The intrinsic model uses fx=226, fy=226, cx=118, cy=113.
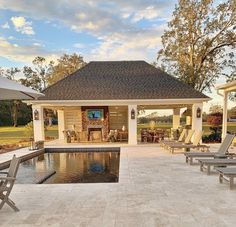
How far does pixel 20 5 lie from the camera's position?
511 inches

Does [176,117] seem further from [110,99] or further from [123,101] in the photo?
[110,99]

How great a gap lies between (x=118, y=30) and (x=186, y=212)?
17.5 m

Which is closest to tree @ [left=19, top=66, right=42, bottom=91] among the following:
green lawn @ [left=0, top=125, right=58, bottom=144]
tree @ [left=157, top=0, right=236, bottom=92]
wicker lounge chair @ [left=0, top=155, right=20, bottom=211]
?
green lawn @ [left=0, top=125, right=58, bottom=144]

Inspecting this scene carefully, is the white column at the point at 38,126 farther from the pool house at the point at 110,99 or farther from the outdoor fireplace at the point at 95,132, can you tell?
the outdoor fireplace at the point at 95,132

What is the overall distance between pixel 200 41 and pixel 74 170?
56.3ft

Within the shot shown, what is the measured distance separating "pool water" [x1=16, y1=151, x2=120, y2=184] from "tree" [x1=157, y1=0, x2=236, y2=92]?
1324 cm

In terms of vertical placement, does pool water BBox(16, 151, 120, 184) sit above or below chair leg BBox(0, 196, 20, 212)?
below

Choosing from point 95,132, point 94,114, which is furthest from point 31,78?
point 95,132

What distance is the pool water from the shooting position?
7.69 m

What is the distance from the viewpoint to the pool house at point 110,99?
49.0 ft

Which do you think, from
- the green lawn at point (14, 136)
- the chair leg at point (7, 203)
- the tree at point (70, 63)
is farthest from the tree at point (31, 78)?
the chair leg at point (7, 203)

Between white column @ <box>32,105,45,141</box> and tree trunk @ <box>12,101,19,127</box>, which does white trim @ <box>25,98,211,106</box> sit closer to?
white column @ <box>32,105,45,141</box>

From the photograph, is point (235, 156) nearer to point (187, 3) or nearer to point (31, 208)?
point (31, 208)

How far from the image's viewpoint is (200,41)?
2053 centimetres
